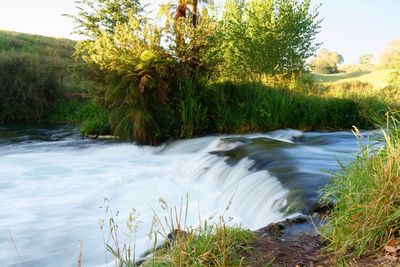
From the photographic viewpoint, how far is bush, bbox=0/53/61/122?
2184 centimetres

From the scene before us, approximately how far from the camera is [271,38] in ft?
80.9

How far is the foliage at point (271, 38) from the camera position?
24594 millimetres

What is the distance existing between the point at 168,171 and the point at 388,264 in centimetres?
716

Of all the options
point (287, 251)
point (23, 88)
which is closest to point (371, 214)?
point (287, 251)

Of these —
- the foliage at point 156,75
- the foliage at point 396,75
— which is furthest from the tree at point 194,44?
the foliage at point 396,75

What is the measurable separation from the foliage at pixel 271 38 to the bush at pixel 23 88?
10.7 meters

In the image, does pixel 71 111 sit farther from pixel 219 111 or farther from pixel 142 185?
pixel 142 185

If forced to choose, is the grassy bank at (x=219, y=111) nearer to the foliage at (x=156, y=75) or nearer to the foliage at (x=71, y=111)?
the foliage at (x=156, y=75)

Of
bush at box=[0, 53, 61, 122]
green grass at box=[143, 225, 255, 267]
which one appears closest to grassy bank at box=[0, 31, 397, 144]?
bush at box=[0, 53, 61, 122]

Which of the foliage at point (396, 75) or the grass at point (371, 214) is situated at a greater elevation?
the foliage at point (396, 75)

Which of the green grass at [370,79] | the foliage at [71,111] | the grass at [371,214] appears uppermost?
the green grass at [370,79]

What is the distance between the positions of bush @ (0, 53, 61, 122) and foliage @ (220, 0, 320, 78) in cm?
1071

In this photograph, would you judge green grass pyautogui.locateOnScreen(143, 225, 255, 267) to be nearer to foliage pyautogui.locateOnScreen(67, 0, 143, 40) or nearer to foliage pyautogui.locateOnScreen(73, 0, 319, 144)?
foliage pyautogui.locateOnScreen(73, 0, 319, 144)

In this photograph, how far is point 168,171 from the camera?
31.9 ft
